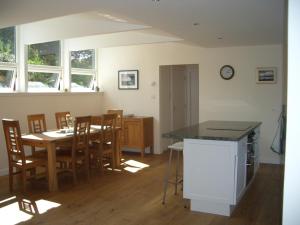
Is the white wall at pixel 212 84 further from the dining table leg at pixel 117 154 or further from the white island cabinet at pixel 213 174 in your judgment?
the white island cabinet at pixel 213 174

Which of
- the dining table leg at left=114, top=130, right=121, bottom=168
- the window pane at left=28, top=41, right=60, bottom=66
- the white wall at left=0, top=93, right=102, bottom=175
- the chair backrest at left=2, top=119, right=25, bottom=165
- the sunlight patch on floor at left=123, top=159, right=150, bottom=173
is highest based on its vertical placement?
the window pane at left=28, top=41, right=60, bottom=66

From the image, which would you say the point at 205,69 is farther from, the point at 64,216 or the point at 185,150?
the point at 64,216

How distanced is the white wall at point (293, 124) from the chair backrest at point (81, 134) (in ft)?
12.1

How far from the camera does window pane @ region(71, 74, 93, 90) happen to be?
7.30 m

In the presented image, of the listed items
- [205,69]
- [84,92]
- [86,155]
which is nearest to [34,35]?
[84,92]

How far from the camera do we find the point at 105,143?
18.7 feet

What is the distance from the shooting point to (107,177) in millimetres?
5250

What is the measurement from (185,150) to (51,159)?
1.96m

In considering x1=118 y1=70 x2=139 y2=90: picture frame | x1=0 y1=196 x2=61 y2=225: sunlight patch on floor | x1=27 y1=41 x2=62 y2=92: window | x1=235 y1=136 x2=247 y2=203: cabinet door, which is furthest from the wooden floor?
x1=118 y1=70 x2=139 y2=90: picture frame

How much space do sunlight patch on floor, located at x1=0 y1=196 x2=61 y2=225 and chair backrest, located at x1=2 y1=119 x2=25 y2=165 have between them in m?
0.55

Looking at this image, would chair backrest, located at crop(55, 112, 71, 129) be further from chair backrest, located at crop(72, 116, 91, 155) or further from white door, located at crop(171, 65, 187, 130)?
white door, located at crop(171, 65, 187, 130)

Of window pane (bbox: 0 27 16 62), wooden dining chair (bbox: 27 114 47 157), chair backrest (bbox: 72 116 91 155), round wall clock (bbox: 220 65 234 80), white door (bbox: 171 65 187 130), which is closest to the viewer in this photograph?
chair backrest (bbox: 72 116 91 155)

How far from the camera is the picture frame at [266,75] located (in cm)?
612

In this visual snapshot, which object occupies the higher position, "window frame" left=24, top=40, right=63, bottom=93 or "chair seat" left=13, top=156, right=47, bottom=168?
"window frame" left=24, top=40, right=63, bottom=93
